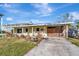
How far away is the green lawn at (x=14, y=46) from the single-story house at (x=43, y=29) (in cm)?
18

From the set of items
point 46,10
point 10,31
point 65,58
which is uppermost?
point 46,10

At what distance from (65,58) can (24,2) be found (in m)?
1.33

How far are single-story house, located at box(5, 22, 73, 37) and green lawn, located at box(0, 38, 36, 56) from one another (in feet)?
0.59

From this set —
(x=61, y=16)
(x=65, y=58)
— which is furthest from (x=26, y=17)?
(x=65, y=58)

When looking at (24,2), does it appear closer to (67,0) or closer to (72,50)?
(67,0)

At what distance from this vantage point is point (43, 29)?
22.3 feet

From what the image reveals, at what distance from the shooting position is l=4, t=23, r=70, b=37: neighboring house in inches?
264

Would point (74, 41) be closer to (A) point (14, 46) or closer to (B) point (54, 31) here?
(B) point (54, 31)

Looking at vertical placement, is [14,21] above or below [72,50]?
above

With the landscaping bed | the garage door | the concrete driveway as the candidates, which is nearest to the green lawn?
the concrete driveway

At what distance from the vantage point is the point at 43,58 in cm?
653

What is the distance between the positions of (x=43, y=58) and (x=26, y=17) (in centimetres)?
86

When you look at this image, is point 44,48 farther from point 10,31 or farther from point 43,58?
point 10,31

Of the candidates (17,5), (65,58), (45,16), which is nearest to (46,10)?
(45,16)
